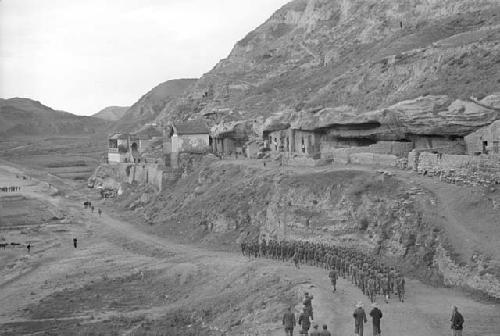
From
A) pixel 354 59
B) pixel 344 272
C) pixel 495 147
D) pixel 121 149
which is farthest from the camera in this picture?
pixel 121 149

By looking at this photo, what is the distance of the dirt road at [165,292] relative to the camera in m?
22.1

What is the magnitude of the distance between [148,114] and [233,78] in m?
57.3

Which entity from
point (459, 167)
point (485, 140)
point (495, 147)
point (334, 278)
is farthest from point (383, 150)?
point (334, 278)

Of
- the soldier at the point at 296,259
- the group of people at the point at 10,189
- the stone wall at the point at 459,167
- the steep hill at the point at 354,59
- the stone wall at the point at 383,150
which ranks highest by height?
the steep hill at the point at 354,59

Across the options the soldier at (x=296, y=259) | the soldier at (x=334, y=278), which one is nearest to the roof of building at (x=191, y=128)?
the soldier at (x=296, y=259)

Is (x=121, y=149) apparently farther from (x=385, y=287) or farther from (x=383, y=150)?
(x=385, y=287)

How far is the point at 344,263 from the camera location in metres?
27.8

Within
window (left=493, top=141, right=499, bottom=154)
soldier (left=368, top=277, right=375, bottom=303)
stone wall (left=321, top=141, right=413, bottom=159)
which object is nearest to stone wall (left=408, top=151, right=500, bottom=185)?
window (left=493, top=141, right=499, bottom=154)

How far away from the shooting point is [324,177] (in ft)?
128

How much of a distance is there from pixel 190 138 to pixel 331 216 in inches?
1299

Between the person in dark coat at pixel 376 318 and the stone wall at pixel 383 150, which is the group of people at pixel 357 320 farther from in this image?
the stone wall at pixel 383 150

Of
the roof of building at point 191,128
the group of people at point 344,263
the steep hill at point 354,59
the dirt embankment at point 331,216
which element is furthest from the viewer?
the roof of building at point 191,128

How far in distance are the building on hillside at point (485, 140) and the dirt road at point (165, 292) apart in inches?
451

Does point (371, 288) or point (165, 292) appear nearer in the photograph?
point (371, 288)
